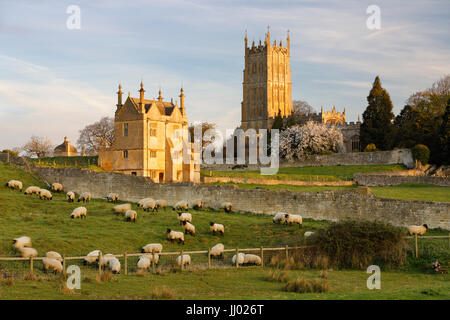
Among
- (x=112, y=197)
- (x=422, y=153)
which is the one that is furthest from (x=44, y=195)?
(x=422, y=153)

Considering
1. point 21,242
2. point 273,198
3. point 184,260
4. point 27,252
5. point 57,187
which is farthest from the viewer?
point 57,187

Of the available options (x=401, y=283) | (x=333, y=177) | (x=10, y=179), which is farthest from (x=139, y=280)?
(x=333, y=177)

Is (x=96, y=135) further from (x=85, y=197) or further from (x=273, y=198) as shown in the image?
(x=273, y=198)

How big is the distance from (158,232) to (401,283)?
1284cm

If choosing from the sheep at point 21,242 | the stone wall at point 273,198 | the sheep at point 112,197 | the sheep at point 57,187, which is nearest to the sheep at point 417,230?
the stone wall at point 273,198

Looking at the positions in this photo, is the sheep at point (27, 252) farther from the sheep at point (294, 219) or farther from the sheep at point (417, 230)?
the sheep at point (417, 230)

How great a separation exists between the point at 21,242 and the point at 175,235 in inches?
289

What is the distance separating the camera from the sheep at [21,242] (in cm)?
2320

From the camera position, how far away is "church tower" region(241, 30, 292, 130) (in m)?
139

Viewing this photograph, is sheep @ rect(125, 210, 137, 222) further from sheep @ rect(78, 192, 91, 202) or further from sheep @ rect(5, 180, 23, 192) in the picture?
sheep @ rect(5, 180, 23, 192)

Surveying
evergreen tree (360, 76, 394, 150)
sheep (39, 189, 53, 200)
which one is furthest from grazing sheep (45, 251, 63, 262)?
evergreen tree (360, 76, 394, 150)

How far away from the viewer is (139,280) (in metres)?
19.7

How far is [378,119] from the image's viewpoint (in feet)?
256
